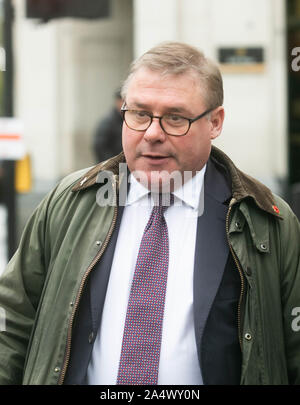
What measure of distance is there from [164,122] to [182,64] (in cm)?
21

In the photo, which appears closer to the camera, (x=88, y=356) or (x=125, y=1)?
(x=88, y=356)

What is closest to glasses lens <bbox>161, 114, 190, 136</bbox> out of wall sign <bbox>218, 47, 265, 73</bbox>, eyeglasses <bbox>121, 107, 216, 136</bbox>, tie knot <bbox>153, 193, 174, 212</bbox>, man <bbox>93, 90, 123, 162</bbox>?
eyeglasses <bbox>121, 107, 216, 136</bbox>

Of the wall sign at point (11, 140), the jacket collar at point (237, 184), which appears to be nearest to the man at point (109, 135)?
the wall sign at point (11, 140)

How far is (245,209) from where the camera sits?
2566 millimetres

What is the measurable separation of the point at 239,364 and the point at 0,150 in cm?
449

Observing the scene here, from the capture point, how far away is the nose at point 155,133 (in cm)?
246

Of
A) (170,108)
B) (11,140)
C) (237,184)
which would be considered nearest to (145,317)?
(237,184)

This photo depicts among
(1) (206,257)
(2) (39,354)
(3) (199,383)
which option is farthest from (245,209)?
(2) (39,354)

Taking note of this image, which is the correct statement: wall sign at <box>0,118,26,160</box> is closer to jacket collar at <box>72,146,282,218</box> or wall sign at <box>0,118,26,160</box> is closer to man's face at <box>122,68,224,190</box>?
jacket collar at <box>72,146,282,218</box>

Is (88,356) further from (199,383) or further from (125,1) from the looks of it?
(125,1)

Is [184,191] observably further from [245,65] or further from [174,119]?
[245,65]

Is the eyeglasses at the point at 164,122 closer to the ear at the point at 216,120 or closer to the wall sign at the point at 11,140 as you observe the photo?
the ear at the point at 216,120

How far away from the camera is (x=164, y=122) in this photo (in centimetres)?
247
